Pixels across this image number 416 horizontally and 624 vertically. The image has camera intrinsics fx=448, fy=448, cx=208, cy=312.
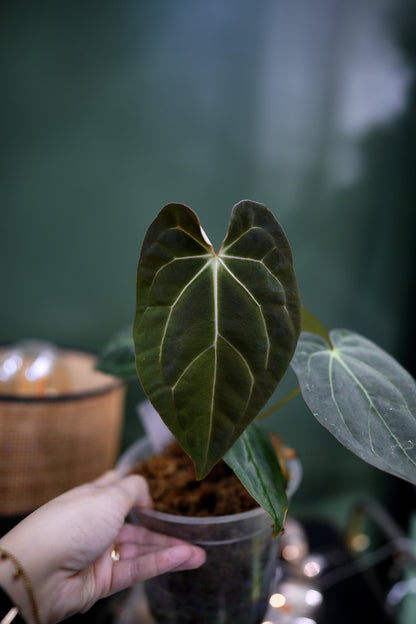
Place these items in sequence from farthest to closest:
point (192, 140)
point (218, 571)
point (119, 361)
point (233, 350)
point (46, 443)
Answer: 1. point (192, 140)
2. point (46, 443)
3. point (119, 361)
4. point (218, 571)
5. point (233, 350)

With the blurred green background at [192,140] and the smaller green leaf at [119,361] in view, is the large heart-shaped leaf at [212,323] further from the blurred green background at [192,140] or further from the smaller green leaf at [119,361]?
the blurred green background at [192,140]

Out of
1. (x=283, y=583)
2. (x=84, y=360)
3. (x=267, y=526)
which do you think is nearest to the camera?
(x=267, y=526)

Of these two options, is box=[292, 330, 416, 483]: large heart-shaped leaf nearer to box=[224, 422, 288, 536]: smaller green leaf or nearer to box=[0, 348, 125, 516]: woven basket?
box=[224, 422, 288, 536]: smaller green leaf

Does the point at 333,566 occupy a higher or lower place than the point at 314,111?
lower

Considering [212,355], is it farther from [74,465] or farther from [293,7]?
[293,7]

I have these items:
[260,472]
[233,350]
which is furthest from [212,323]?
[260,472]

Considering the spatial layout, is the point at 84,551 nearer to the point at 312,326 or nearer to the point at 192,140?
the point at 312,326


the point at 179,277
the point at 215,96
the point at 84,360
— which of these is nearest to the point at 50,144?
the point at 215,96
